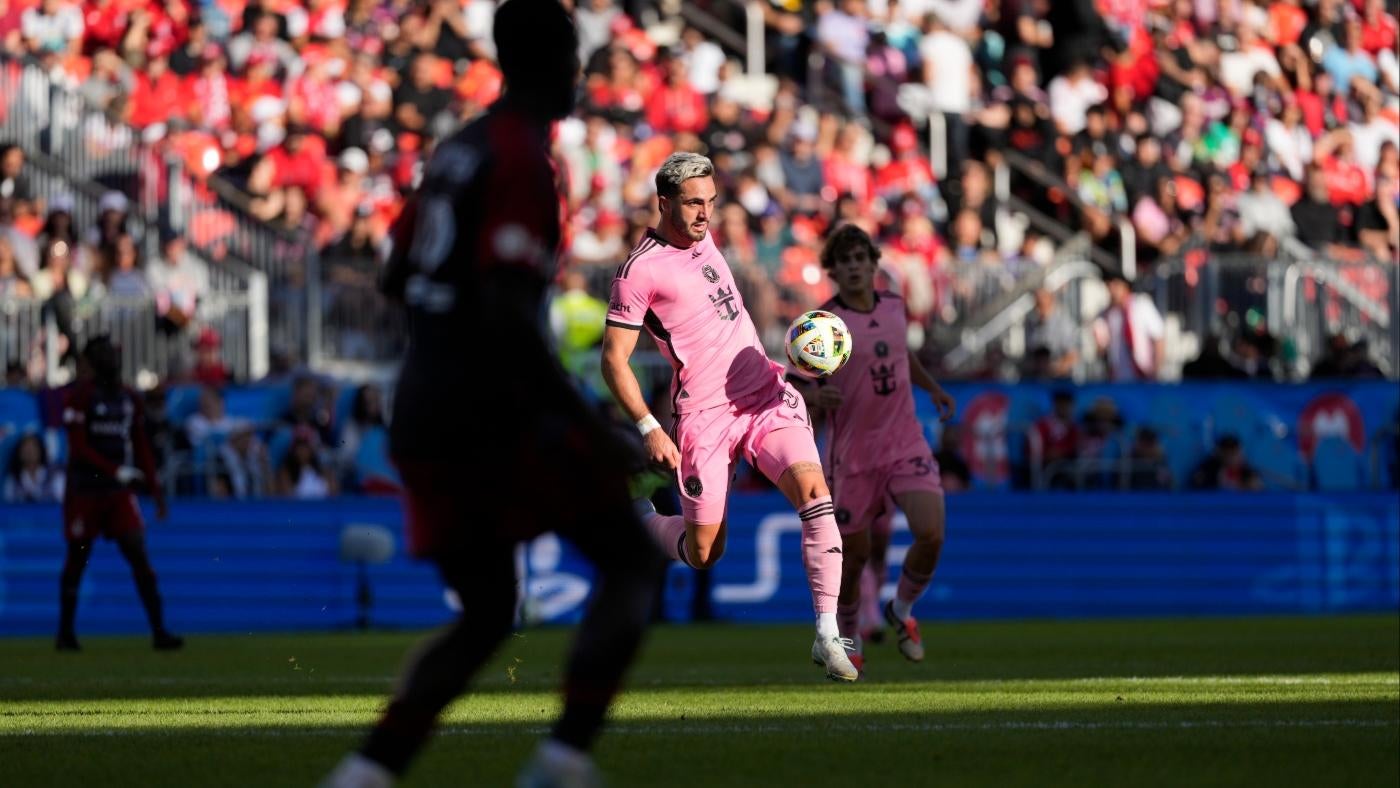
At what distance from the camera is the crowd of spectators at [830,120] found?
2445cm

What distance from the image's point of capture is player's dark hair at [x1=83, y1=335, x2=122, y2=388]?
17.3 m

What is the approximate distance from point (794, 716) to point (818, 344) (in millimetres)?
3032

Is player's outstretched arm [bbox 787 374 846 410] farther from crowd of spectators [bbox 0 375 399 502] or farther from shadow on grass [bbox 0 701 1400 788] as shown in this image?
crowd of spectators [bbox 0 375 399 502]

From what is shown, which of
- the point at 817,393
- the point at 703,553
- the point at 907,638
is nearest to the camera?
the point at 703,553

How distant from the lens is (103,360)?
17375 mm

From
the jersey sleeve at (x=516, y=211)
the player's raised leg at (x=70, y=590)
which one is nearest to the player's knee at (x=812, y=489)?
the jersey sleeve at (x=516, y=211)

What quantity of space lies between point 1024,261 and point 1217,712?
13840 millimetres

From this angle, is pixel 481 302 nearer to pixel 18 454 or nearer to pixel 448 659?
pixel 448 659

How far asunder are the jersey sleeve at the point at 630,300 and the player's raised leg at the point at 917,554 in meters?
2.62

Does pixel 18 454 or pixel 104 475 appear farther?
pixel 18 454

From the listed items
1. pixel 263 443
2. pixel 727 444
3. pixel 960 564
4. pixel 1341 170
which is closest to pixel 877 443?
pixel 727 444

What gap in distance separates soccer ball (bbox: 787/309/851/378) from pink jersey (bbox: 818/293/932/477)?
28.3 inches

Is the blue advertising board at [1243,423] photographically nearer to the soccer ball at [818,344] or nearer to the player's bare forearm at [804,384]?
the player's bare forearm at [804,384]

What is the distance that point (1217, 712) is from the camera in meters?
10.1
